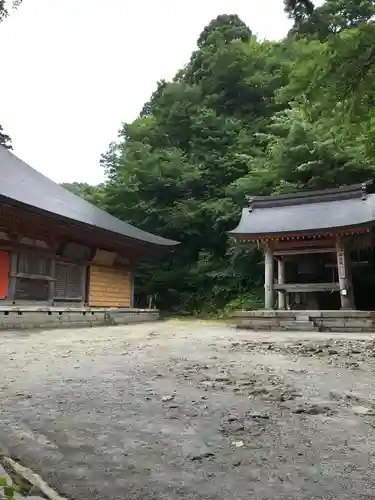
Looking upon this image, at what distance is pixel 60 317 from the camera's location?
41.1 feet

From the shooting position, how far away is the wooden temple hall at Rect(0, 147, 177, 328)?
12.1 m

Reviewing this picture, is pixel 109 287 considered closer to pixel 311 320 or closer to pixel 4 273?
pixel 4 273

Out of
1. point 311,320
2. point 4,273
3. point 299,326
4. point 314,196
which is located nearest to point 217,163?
point 314,196

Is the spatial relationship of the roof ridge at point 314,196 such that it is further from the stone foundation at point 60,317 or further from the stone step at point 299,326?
the stone foundation at point 60,317

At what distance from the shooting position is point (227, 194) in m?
21.4

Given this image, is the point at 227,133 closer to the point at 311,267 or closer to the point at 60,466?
the point at 311,267

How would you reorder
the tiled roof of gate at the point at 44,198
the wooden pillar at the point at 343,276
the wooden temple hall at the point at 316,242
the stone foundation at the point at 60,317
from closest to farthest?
1. the stone foundation at the point at 60,317
2. the tiled roof of gate at the point at 44,198
3. the wooden pillar at the point at 343,276
4. the wooden temple hall at the point at 316,242

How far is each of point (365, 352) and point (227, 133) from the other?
62.4ft

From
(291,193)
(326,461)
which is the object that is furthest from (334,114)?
(291,193)

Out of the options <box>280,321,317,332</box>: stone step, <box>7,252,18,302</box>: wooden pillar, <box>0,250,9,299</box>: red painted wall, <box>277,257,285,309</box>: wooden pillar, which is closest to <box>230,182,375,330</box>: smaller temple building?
<box>277,257,285,309</box>: wooden pillar

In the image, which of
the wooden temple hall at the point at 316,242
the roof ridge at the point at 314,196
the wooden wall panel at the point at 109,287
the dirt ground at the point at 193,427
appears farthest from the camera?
the wooden wall panel at the point at 109,287

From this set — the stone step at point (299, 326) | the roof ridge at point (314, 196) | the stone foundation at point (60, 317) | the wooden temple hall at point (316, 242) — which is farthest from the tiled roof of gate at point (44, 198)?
the stone step at point (299, 326)

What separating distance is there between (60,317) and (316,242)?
8.41m

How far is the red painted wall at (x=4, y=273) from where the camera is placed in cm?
1270
